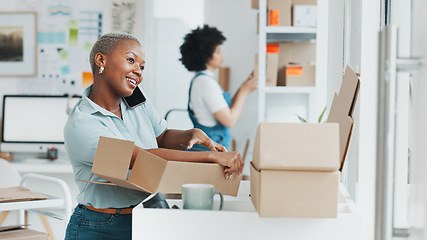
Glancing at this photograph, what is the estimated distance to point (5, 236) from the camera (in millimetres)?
1941

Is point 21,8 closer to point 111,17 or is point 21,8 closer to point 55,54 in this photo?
point 55,54

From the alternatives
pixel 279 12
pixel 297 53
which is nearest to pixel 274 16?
pixel 279 12

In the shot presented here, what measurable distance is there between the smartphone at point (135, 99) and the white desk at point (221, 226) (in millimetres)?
593

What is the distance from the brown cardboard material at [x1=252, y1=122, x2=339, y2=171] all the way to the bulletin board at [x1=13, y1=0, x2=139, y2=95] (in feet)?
10.6

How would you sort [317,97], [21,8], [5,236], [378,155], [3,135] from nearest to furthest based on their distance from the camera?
[378,155] < [5,236] < [317,97] < [3,135] < [21,8]

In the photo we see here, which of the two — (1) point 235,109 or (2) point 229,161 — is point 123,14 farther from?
(2) point 229,161

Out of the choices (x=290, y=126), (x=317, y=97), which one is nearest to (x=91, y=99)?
(x=290, y=126)

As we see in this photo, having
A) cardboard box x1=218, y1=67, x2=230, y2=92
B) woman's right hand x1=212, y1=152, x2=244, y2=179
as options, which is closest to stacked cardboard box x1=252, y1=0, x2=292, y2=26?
cardboard box x1=218, y1=67, x2=230, y2=92

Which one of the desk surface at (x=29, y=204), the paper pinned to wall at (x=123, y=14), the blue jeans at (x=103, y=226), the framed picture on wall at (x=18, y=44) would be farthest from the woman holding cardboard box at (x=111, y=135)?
the framed picture on wall at (x=18, y=44)

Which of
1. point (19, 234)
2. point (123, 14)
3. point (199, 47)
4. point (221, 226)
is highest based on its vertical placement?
point (123, 14)

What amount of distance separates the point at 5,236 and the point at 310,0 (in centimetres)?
198

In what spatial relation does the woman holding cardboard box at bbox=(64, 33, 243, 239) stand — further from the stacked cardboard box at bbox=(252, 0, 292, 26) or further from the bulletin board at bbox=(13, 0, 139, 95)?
the bulletin board at bbox=(13, 0, 139, 95)

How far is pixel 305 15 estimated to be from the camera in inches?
109

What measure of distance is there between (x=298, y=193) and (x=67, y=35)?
3.45 m
